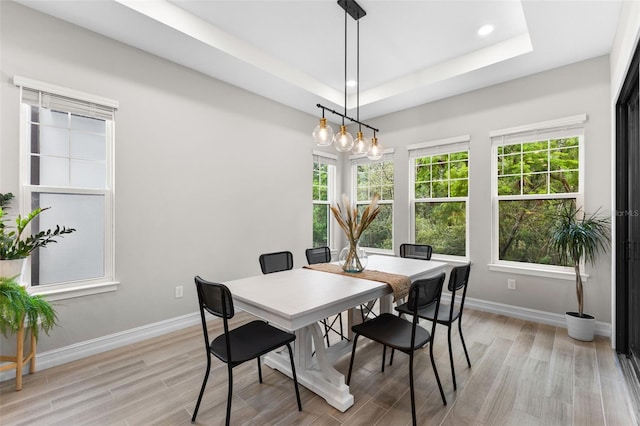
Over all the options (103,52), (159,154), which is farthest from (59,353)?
(103,52)

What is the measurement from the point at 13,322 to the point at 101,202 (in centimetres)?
114

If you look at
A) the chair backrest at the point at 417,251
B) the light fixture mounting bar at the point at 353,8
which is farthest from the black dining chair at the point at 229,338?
the light fixture mounting bar at the point at 353,8

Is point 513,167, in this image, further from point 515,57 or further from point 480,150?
point 515,57

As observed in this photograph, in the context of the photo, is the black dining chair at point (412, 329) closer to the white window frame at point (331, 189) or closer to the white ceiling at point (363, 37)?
the white ceiling at point (363, 37)

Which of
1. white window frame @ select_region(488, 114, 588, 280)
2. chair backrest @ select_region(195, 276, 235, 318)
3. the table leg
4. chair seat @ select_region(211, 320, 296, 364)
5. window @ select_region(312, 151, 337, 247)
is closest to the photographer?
chair backrest @ select_region(195, 276, 235, 318)

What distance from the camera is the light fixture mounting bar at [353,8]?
99.8 inches

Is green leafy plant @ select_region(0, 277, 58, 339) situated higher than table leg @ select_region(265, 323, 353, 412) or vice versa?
green leafy plant @ select_region(0, 277, 58, 339)

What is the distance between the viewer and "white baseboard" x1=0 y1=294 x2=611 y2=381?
240 cm

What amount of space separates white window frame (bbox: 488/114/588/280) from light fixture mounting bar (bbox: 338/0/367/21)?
2212 mm

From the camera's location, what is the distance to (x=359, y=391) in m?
2.07

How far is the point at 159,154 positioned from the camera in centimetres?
303

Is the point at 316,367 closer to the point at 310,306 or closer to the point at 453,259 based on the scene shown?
the point at 310,306

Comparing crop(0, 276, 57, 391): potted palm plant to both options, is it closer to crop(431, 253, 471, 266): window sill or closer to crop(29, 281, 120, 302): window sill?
crop(29, 281, 120, 302): window sill

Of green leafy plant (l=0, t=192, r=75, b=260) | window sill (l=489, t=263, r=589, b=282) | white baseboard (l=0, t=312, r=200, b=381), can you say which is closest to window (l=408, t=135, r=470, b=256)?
window sill (l=489, t=263, r=589, b=282)
